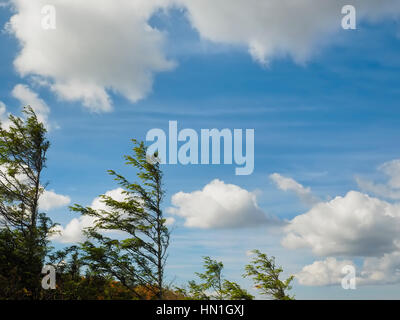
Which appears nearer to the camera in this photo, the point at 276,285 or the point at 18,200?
the point at 276,285

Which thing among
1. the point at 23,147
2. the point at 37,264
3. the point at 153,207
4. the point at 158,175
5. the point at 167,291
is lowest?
the point at 167,291

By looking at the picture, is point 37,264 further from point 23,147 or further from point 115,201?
point 23,147

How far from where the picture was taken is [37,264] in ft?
61.4

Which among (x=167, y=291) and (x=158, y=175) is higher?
(x=158, y=175)

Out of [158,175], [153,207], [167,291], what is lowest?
[167,291]
